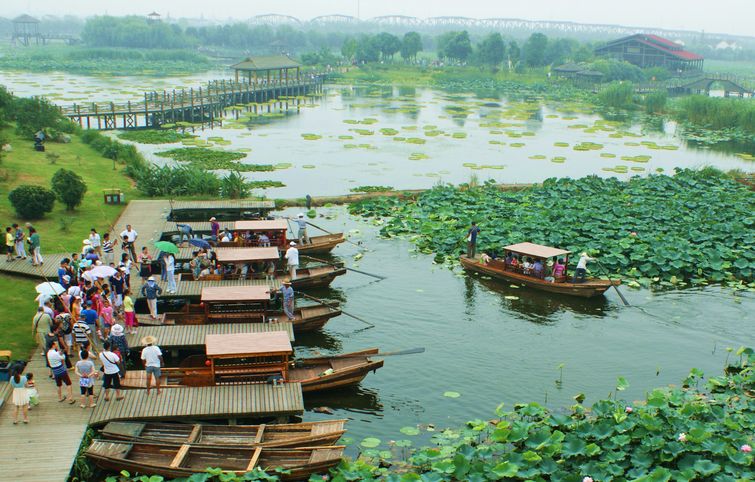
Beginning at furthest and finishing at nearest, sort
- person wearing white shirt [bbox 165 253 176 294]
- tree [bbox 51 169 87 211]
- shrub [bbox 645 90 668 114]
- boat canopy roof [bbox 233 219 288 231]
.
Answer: shrub [bbox 645 90 668 114] < tree [bbox 51 169 87 211] < boat canopy roof [bbox 233 219 288 231] < person wearing white shirt [bbox 165 253 176 294]

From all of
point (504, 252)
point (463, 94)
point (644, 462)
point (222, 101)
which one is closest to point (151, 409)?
point (644, 462)

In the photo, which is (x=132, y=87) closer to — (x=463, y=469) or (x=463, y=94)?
(x=463, y=94)

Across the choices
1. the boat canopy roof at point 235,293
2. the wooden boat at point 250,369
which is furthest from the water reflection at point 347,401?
the boat canopy roof at point 235,293

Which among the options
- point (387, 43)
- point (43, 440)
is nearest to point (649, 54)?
point (387, 43)

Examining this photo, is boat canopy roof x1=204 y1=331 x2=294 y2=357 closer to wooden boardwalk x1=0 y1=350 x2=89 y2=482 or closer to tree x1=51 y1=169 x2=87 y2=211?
wooden boardwalk x1=0 y1=350 x2=89 y2=482

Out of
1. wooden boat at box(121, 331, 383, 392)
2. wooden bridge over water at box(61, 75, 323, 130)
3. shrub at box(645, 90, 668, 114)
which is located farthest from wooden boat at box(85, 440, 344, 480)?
shrub at box(645, 90, 668, 114)

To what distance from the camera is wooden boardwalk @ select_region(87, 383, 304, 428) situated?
16.2 meters

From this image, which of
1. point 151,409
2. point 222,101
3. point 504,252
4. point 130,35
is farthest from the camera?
point 130,35

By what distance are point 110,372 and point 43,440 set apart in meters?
2.12

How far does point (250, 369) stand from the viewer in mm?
17938

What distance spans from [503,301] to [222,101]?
59436mm

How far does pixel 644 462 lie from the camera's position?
14.9 metres

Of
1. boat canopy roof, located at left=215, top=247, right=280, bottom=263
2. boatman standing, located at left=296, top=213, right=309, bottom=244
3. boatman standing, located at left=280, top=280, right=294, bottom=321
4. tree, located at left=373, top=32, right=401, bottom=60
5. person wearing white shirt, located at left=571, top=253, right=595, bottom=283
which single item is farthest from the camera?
tree, located at left=373, top=32, right=401, bottom=60

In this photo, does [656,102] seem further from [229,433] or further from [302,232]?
[229,433]
